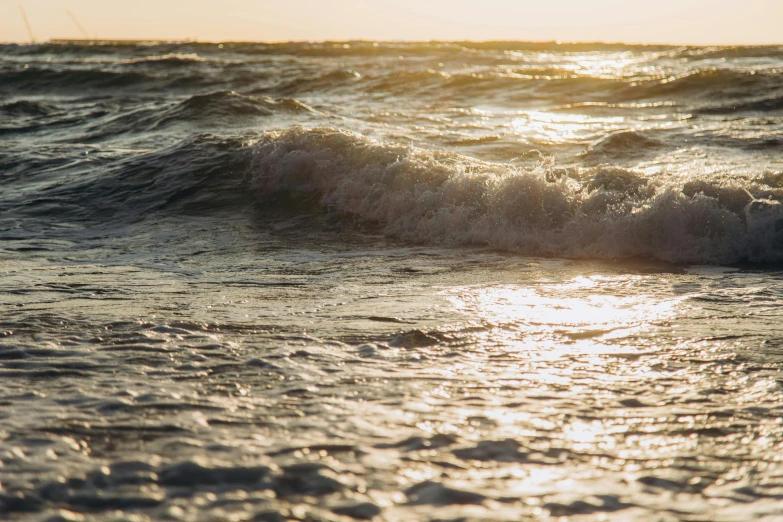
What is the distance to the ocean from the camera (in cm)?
252

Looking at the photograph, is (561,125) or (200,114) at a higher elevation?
(200,114)

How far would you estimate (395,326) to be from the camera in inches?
168

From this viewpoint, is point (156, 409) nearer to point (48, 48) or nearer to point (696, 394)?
point (696, 394)

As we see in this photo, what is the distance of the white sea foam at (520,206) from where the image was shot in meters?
6.60

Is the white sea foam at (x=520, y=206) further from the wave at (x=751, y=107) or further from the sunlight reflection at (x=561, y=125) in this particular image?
the wave at (x=751, y=107)

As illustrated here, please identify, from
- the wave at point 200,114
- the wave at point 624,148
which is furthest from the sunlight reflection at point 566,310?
the wave at point 200,114

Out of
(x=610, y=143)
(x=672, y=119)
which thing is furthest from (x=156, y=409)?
(x=672, y=119)

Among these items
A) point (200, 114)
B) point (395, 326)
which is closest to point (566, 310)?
point (395, 326)

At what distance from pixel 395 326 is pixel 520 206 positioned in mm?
3577

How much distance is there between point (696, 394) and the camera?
10.8 feet

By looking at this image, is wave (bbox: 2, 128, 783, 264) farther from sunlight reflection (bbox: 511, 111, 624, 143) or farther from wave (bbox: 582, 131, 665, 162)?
sunlight reflection (bbox: 511, 111, 624, 143)

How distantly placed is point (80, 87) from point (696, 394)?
2042 centimetres

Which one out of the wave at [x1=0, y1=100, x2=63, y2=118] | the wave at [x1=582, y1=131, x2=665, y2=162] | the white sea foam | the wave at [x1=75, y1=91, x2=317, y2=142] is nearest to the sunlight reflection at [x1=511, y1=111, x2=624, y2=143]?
the wave at [x1=582, y1=131, x2=665, y2=162]

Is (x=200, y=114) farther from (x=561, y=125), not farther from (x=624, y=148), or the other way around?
(x=624, y=148)
